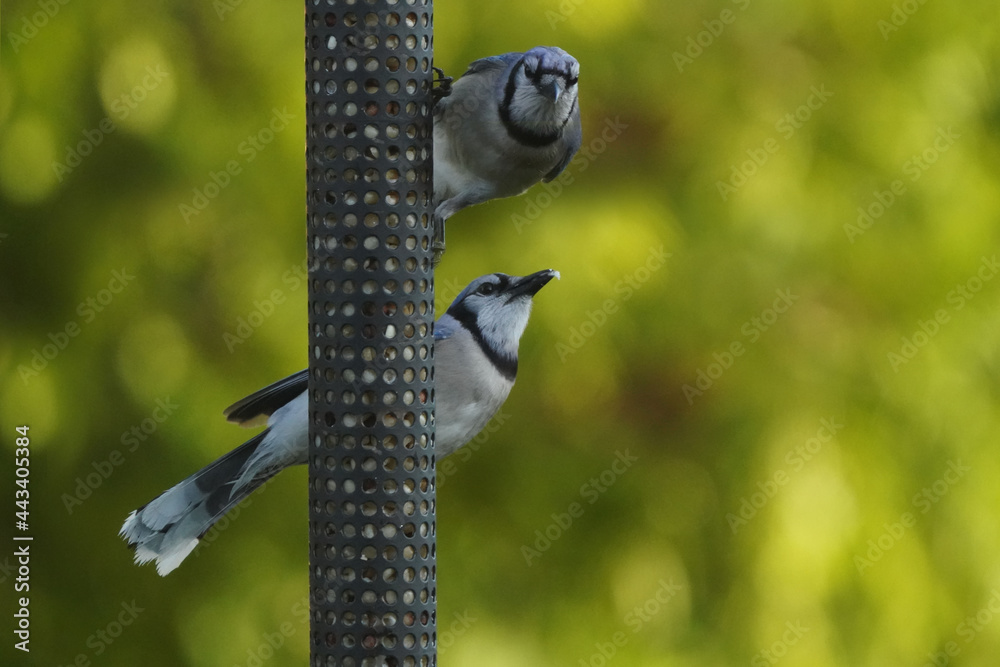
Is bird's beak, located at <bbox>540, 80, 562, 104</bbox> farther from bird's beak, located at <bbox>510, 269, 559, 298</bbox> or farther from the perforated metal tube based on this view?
the perforated metal tube

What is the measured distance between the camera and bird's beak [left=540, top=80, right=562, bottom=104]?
3445 mm

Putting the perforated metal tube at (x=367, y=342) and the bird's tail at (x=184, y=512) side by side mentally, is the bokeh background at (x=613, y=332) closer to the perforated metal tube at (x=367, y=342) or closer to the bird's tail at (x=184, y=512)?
the bird's tail at (x=184, y=512)

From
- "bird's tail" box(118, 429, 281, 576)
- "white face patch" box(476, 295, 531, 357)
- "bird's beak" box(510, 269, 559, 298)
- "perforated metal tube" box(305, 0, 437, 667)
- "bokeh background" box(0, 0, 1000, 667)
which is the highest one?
"perforated metal tube" box(305, 0, 437, 667)

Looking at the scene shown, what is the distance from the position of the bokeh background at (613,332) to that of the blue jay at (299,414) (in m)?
1.38

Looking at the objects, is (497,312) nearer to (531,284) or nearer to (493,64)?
(531,284)

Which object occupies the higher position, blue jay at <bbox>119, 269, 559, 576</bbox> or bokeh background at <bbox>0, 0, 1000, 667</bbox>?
blue jay at <bbox>119, 269, 559, 576</bbox>

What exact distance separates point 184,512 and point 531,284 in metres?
1.10

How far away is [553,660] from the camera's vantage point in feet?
18.3

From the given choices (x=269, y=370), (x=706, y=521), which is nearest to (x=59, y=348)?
(x=269, y=370)

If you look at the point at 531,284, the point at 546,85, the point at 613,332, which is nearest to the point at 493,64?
the point at 546,85

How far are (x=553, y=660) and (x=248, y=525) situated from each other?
129 centimetres

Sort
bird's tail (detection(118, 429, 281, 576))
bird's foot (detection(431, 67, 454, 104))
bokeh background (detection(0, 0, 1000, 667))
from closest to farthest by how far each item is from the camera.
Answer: bird's foot (detection(431, 67, 454, 104)), bird's tail (detection(118, 429, 281, 576)), bokeh background (detection(0, 0, 1000, 667))

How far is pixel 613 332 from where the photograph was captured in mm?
5555

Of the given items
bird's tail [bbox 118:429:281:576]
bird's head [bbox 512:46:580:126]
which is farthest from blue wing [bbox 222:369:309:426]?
bird's head [bbox 512:46:580:126]
